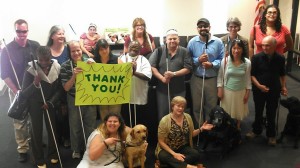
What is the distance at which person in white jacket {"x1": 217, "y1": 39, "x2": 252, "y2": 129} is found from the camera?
12.3 feet

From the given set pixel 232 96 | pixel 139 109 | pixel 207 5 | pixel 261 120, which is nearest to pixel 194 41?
pixel 232 96

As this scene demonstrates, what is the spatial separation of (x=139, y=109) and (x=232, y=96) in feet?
3.69

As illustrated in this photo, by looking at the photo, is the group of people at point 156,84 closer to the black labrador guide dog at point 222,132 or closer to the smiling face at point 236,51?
the smiling face at point 236,51

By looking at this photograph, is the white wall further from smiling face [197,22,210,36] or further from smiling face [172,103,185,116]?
smiling face [172,103,185,116]

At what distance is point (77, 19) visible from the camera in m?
6.51

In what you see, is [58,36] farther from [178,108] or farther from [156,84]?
[178,108]

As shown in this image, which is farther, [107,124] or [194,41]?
[194,41]

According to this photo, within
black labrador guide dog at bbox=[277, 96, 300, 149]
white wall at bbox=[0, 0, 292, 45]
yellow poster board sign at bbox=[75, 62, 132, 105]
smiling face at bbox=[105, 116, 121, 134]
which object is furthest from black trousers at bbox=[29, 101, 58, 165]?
white wall at bbox=[0, 0, 292, 45]

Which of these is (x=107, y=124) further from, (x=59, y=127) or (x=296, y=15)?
(x=296, y=15)

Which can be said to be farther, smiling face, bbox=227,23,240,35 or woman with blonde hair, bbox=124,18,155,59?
smiling face, bbox=227,23,240,35

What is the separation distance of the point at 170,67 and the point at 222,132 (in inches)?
38.5

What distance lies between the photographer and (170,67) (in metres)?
3.63

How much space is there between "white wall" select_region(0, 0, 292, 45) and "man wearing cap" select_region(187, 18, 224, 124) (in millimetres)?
3095

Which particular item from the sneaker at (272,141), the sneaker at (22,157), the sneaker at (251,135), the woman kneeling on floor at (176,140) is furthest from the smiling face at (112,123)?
the sneaker at (272,141)
